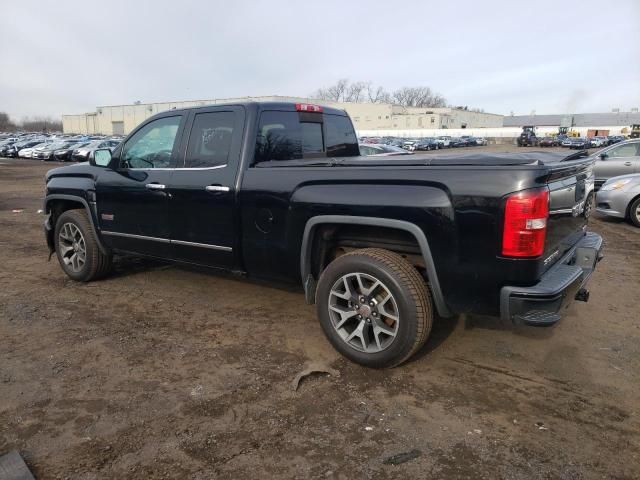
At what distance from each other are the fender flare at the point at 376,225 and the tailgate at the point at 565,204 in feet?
2.26

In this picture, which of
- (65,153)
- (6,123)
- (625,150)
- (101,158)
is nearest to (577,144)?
(625,150)

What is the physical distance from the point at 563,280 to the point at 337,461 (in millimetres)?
1789

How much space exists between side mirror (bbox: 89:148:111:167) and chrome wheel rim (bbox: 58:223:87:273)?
0.83 meters

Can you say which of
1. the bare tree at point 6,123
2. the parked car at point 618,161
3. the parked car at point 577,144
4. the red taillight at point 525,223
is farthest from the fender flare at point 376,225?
the bare tree at point 6,123

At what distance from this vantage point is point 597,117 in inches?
4252

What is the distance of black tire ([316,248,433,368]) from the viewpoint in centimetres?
332

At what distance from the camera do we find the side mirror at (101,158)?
5.25m

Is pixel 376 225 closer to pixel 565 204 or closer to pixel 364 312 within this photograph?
pixel 364 312

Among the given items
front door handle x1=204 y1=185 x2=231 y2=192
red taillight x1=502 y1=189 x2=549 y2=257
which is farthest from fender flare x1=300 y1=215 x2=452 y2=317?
front door handle x1=204 y1=185 x2=231 y2=192

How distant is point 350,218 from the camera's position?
3.48 meters

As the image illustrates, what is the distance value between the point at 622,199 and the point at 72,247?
30.4 feet

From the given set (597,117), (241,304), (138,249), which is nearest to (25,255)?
(138,249)

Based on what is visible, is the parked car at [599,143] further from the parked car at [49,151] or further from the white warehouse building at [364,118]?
the parked car at [49,151]

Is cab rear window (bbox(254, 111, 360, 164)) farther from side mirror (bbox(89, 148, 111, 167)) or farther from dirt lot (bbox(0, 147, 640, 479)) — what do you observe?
side mirror (bbox(89, 148, 111, 167))
